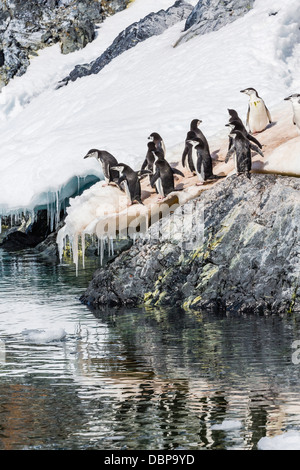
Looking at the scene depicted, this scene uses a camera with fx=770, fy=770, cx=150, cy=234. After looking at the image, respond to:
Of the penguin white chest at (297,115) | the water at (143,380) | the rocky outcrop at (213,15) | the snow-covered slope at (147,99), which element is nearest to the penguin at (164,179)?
the penguin white chest at (297,115)

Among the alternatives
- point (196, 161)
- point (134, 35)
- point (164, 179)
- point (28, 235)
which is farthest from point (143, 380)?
point (134, 35)

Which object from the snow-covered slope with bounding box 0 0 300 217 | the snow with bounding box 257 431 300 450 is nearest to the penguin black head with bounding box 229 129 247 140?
the snow-covered slope with bounding box 0 0 300 217

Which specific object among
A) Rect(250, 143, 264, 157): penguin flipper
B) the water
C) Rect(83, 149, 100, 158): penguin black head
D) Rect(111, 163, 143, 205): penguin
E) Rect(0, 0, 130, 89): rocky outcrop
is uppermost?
Rect(0, 0, 130, 89): rocky outcrop

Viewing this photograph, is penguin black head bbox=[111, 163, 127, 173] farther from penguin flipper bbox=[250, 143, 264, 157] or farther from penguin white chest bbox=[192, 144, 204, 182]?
penguin flipper bbox=[250, 143, 264, 157]

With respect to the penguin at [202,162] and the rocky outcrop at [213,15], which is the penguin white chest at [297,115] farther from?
the rocky outcrop at [213,15]

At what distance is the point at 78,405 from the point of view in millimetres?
7977

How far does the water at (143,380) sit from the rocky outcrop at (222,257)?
0.65 metres

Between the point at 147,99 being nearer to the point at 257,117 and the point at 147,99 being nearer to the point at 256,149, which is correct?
the point at 257,117

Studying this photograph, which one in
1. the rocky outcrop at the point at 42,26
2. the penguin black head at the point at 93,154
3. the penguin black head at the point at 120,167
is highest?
the rocky outcrop at the point at 42,26

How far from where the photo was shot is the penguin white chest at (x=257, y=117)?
18.0 metres

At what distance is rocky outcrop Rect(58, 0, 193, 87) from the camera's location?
37.6 meters

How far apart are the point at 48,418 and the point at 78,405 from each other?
0.48 m

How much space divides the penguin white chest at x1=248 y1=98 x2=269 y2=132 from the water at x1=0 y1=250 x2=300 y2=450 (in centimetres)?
615

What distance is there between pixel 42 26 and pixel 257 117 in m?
34.2
